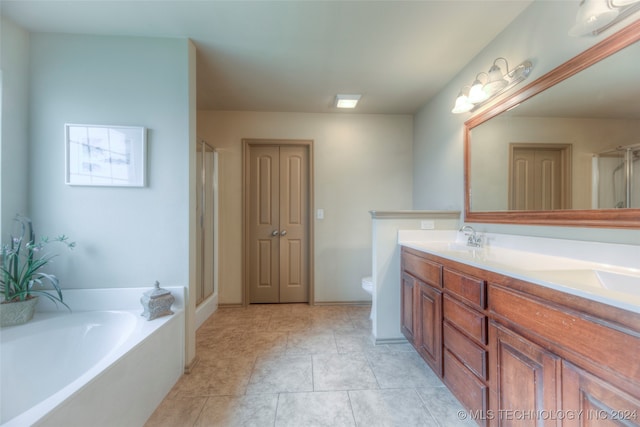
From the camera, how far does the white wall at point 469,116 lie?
4.15ft

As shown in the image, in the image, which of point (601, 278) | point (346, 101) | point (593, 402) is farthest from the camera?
point (346, 101)

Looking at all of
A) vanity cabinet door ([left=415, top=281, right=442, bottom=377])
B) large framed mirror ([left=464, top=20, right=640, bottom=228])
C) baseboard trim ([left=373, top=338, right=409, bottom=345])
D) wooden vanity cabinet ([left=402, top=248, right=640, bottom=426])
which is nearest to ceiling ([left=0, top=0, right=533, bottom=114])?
large framed mirror ([left=464, top=20, right=640, bottom=228])

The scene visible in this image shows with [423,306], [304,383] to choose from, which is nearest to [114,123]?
[304,383]

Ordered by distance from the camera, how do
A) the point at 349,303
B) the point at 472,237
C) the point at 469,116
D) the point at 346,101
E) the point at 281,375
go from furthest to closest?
the point at 349,303 < the point at 346,101 < the point at 469,116 < the point at 472,237 < the point at 281,375

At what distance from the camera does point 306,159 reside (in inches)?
121

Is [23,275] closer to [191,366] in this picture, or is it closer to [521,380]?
[191,366]

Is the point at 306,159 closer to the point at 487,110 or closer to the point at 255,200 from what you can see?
the point at 255,200

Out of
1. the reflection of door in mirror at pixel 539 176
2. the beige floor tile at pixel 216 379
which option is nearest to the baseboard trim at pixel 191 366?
the beige floor tile at pixel 216 379

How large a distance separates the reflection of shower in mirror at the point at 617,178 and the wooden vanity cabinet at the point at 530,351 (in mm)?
647

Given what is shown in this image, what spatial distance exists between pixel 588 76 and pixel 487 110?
0.64 meters

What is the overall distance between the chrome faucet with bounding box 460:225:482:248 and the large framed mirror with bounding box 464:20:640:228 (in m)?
0.14

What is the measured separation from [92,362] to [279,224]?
6.54 ft

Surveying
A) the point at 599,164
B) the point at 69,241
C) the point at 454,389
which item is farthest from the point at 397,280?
the point at 69,241

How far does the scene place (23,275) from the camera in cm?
159
